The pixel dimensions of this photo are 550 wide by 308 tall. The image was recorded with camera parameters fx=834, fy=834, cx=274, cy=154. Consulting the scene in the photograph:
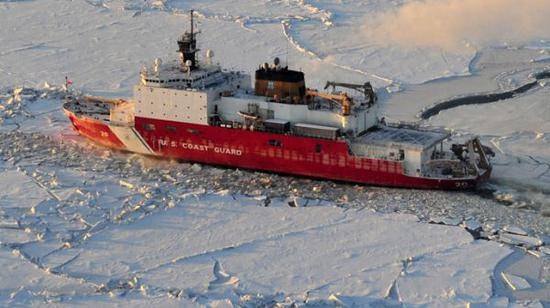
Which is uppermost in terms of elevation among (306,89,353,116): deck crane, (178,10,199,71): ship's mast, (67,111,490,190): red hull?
(178,10,199,71): ship's mast

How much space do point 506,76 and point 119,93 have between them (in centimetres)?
1036

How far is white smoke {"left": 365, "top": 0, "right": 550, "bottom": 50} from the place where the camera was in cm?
2588

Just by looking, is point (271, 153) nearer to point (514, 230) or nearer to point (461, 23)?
point (514, 230)

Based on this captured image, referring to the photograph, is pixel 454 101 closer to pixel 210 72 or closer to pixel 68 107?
pixel 210 72

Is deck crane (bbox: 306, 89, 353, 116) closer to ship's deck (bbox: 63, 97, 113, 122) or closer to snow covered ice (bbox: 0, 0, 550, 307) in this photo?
snow covered ice (bbox: 0, 0, 550, 307)

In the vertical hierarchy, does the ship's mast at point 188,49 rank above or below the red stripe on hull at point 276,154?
above

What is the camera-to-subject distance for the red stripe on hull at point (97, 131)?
18062 mm

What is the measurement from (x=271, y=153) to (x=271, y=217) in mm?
2701

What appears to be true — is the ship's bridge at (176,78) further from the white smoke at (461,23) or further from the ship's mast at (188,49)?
the white smoke at (461,23)

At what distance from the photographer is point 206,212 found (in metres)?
14.3

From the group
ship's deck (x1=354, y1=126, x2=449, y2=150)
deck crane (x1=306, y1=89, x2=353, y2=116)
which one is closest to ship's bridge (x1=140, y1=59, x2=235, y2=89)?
deck crane (x1=306, y1=89, x2=353, y2=116)

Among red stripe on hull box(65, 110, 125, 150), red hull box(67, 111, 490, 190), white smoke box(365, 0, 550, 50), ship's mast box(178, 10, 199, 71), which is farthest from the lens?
white smoke box(365, 0, 550, 50)

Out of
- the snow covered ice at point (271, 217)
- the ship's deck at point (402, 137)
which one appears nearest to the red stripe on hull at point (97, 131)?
the snow covered ice at point (271, 217)

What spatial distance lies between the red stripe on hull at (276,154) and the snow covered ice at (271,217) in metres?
0.29
